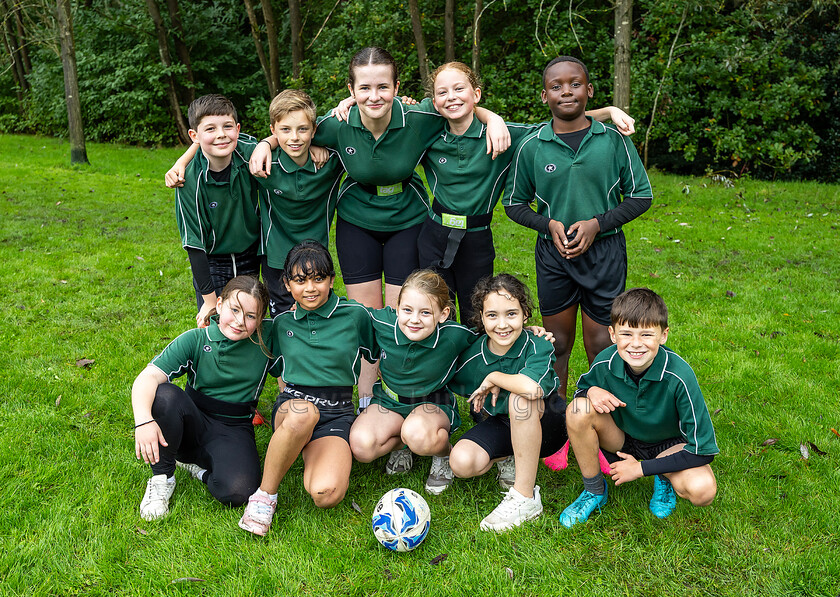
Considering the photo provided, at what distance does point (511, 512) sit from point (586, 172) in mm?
1755

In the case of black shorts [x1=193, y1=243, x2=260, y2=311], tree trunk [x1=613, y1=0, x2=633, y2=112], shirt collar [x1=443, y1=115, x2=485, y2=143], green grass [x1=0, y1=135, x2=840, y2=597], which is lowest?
green grass [x1=0, y1=135, x2=840, y2=597]

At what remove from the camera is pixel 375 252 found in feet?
12.8

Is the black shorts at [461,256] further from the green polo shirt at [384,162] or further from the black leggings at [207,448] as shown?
the black leggings at [207,448]

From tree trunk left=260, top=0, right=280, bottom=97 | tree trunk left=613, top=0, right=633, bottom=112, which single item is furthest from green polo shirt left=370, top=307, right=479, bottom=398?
tree trunk left=260, top=0, right=280, bottom=97

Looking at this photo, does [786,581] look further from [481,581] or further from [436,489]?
[436,489]

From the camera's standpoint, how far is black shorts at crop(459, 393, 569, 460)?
10.4ft

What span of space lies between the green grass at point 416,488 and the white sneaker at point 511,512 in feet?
0.17

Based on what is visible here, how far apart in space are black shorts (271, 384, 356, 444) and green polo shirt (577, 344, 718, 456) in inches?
48.5

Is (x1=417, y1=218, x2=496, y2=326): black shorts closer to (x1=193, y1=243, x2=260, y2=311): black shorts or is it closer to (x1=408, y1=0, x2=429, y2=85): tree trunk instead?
(x1=193, y1=243, x2=260, y2=311): black shorts

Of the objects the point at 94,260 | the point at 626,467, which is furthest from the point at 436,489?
the point at 94,260

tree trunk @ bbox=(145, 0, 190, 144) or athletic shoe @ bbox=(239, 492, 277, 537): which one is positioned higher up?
tree trunk @ bbox=(145, 0, 190, 144)

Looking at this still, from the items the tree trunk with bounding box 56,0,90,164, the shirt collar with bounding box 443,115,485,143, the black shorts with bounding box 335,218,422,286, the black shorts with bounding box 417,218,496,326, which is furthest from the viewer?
the tree trunk with bounding box 56,0,90,164

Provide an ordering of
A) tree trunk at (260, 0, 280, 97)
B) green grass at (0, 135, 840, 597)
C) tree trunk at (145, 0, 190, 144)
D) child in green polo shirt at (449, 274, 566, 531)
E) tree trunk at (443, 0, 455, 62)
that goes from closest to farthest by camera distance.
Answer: green grass at (0, 135, 840, 597)
child in green polo shirt at (449, 274, 566, 531)
tree trunk at (443, 0, 455, 62)
tree trunk at (260, 0, 280, 97)
tree trunk at (145, 0, 190, 144)

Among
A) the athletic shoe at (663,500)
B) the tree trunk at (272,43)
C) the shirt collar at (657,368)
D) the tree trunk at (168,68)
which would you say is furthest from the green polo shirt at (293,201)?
the tree trunk at (168,68)
